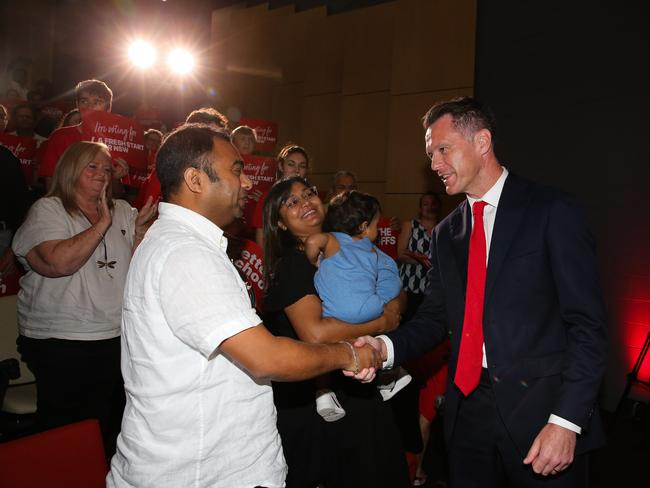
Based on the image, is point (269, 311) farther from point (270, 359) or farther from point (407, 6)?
point (407, 6)

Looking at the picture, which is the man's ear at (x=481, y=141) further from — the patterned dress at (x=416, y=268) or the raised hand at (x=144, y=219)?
the patterned dress at (x=416, y=268)

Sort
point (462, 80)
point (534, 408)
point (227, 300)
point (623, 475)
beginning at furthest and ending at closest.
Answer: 1. point (462, 80)
2. point (623, 475)
3. point (534, 408)
4. point (227, 300)

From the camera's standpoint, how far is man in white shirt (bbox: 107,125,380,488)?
1.24m

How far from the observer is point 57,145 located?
3.50m

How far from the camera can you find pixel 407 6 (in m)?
6.93

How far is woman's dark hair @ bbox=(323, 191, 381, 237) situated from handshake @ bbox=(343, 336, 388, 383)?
1044mm

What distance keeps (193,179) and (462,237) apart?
1.10 m

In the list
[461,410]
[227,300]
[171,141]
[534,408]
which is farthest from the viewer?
[461,410]

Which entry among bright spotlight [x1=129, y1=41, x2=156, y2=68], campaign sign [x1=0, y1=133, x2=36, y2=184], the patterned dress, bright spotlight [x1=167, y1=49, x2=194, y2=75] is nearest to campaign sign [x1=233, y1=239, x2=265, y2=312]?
the patterned dress

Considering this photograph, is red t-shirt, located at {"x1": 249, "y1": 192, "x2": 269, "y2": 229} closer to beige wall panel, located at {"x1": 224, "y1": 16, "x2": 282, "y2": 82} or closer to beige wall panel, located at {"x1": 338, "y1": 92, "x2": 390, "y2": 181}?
beige wall panel, located at {"x1": 338, "y1": 92, "x2": 390, "y2": 181}

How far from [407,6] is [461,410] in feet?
21.1

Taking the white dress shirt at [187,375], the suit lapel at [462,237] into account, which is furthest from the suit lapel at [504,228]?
the white dress shirt at [187,375]

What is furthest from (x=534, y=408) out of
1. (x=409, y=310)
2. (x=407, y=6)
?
(x=407, y=6)

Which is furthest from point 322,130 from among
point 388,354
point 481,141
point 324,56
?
point 388,354
